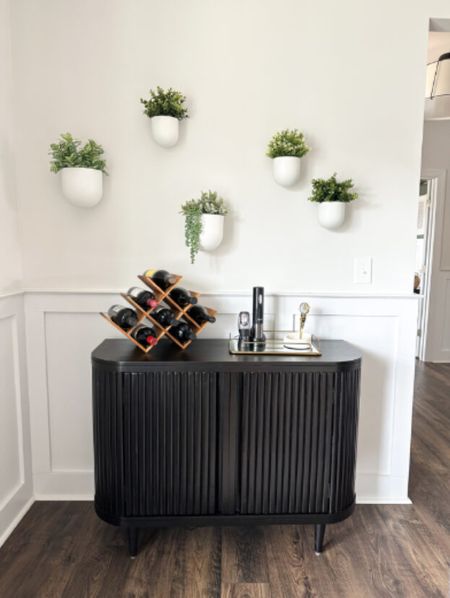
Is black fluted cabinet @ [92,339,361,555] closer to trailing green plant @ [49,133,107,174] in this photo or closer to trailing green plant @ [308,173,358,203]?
trailing green plant @ [308,173,358,203]

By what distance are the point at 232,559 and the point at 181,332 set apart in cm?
92

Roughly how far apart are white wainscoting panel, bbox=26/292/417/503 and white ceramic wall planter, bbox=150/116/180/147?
2.31ft

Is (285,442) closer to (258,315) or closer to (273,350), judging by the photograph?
(273,350)

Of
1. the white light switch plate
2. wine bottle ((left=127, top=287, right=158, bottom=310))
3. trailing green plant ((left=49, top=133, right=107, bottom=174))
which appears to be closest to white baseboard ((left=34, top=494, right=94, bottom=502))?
wine bottle ((left=127, top=287, right=158, bottom=310))

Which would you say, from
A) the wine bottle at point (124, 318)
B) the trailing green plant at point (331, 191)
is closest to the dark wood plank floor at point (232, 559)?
the wine bottle at point (124, 318)

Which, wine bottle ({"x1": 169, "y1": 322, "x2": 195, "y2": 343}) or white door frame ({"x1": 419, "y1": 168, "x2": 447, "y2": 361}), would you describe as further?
white door frame ({"x1": 419, "y1": 168, "x2": 447, "y2": 361})

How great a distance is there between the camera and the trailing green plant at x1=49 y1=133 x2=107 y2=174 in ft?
6.63

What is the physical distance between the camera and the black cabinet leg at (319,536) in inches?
76.3

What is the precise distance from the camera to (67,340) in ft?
7.41

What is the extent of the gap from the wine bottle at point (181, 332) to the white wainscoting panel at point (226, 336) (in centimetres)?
Answer: 29

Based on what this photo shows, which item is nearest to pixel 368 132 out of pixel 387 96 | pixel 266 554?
pixel 387 96

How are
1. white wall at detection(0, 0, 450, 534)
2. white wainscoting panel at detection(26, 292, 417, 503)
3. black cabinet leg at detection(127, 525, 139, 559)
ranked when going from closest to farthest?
1. black cabinet leg at detection(127, 525, 139, 559)
2. white wall at detection(0, 0, 450, 534)
3. white wainscoting panel at detection(26, 292, 417, 503)

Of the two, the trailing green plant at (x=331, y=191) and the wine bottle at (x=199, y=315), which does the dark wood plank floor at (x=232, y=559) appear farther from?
the trailing green plant at (x=331, y=191)

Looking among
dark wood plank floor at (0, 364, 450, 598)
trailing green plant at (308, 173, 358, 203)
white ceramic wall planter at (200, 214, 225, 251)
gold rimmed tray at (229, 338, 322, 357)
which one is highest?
trailing green plant at (308, 173, 358, 203)
